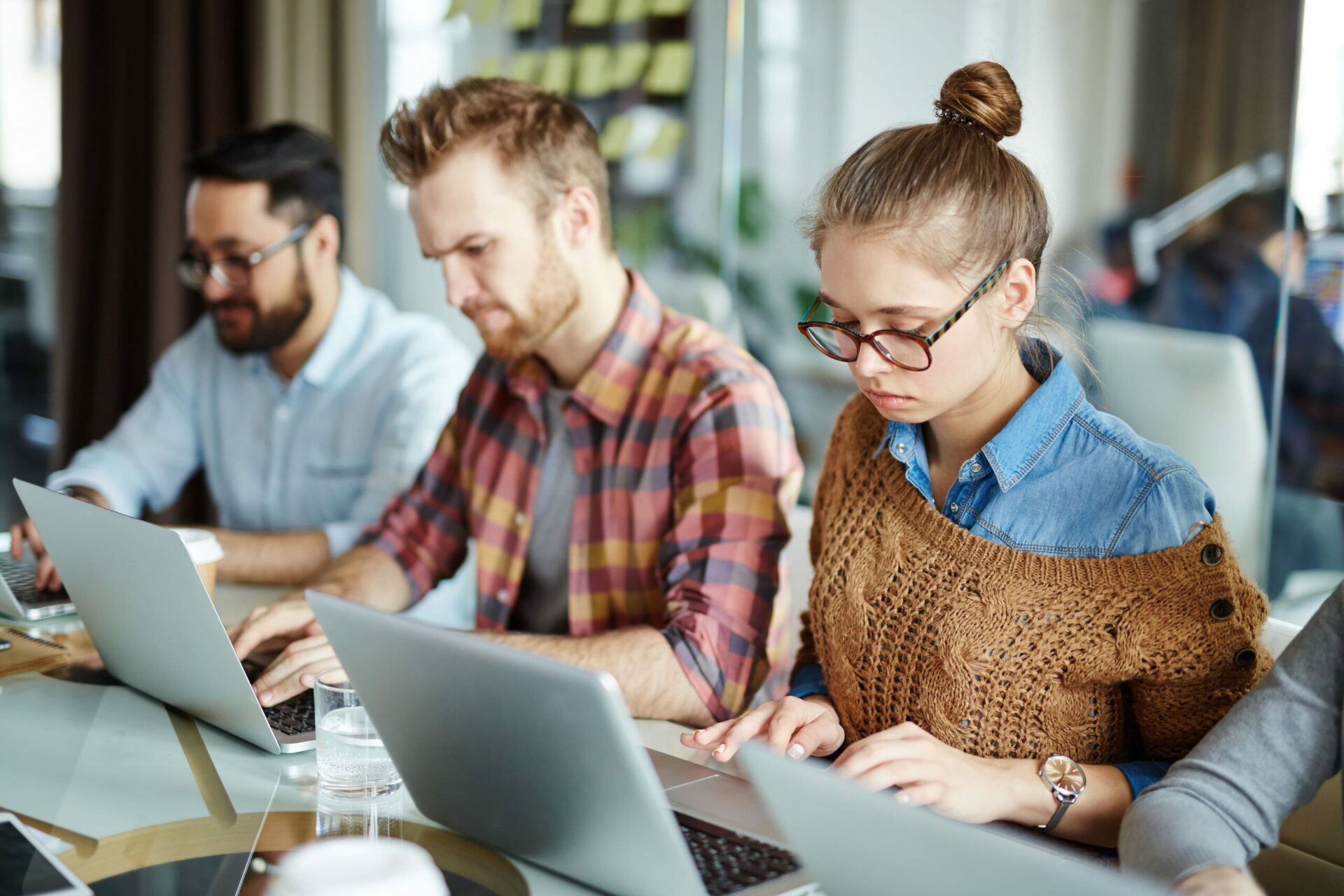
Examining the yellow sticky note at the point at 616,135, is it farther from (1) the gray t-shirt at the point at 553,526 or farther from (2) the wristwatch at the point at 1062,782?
(2) the wristwatch at the point at 1062,782

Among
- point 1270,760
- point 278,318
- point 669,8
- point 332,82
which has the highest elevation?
point 669,8

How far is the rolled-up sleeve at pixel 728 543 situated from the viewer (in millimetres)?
1502

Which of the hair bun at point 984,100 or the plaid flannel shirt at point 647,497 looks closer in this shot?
the hair bun at point 984,100

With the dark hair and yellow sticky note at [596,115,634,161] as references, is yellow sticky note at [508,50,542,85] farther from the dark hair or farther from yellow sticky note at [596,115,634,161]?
the dark hair

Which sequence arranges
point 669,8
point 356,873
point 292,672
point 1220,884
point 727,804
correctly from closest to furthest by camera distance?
1. point 356,873
2. point 1220,884
3. point 727,804
4. point 292,672
5. point 669,8

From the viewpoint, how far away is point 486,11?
405cm

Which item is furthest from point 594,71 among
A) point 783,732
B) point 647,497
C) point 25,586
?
point 783,732

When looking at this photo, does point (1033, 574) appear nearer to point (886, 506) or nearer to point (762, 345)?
point (886, 506)

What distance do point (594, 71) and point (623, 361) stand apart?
93.4 inches

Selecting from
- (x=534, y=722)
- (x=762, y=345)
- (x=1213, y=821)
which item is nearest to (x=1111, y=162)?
(x=762, y=345)

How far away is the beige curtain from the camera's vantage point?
3875 millimetres

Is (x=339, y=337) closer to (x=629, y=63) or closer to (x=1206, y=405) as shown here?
(x=629, y=63)

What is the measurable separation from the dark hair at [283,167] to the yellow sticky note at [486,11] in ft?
5.56

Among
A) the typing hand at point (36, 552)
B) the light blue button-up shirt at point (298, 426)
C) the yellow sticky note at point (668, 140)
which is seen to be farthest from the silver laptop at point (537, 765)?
the yellow sticky note at point (668, 140)
